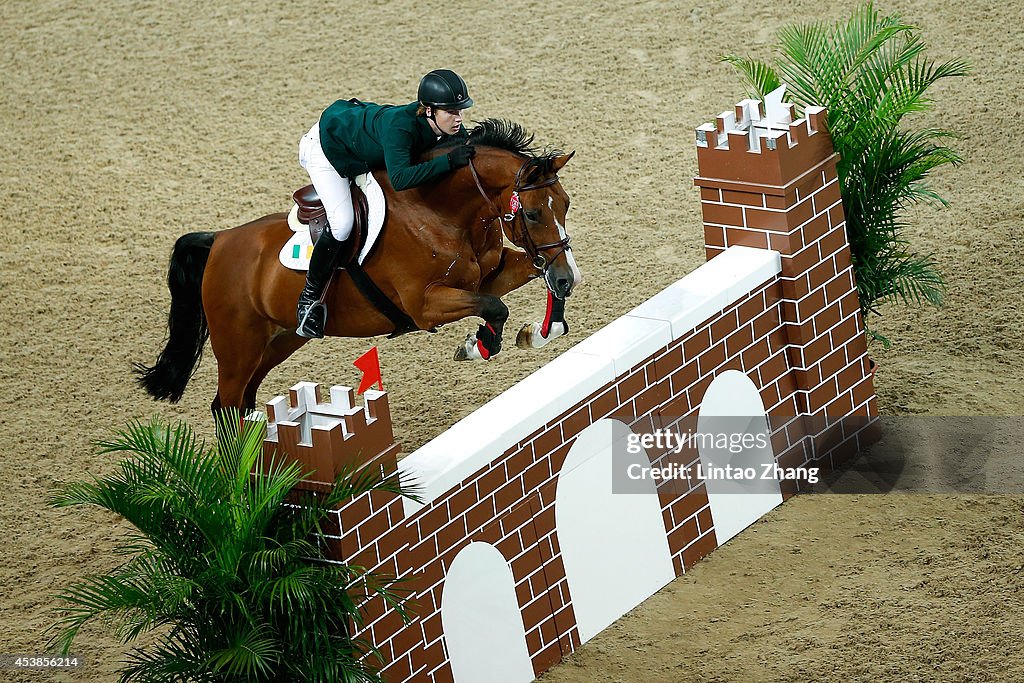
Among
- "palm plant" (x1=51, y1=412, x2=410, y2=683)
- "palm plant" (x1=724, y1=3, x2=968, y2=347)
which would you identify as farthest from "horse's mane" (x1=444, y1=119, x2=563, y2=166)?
"palm plant" (x1=51, y1=412, x2=410, y2=683)

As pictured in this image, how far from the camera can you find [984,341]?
837cm

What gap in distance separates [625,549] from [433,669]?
1111mm

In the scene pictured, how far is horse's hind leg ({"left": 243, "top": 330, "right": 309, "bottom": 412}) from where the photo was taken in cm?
723

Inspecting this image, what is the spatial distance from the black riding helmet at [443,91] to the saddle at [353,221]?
2.14 feet

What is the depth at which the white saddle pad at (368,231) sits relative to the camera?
648 cm

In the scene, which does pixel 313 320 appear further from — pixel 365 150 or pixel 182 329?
pixel 182 329

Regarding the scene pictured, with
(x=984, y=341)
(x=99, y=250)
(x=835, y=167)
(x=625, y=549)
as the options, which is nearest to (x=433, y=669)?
(x=625, y=549)

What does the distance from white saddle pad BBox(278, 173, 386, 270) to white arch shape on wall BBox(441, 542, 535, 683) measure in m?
1.43

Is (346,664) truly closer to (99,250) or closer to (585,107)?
(99,250)

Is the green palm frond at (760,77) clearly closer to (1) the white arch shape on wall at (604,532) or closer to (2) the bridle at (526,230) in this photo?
(2) the bridle at (526,230)

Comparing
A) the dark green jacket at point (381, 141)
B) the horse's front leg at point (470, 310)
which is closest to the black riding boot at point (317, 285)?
the dark green jacket at point (381, 141)

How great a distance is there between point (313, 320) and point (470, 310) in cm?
71

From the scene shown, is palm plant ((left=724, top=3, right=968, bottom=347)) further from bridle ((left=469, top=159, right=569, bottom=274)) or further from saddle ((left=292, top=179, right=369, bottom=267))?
saddle ((left=292, top=179, right=369, bottom=267))

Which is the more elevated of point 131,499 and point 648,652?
point 131,499
